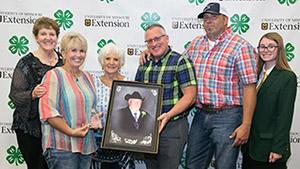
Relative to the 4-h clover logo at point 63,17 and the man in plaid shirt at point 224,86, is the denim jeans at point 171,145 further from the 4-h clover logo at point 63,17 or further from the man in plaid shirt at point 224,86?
the 4-h clover logo at point 63,17

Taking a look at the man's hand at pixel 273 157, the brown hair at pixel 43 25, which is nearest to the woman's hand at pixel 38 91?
the brown hair at pixel 43 25

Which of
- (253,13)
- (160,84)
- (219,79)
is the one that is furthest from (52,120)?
(253,13)

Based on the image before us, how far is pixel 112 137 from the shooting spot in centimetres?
246

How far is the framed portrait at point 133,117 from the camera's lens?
246 cm

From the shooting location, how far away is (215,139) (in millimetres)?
2637

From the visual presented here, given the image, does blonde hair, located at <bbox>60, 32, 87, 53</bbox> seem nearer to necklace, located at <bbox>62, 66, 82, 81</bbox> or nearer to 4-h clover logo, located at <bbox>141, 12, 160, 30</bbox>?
necklace, located at <bbox>62, 66, 82, 81</bbox>

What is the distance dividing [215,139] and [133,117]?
0.55m

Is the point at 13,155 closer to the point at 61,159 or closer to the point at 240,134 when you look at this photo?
the point at 61,159

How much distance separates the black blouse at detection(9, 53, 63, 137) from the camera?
8.68 feet

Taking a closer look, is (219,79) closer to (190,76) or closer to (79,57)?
(190,76)

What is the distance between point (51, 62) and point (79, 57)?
35 centimetres

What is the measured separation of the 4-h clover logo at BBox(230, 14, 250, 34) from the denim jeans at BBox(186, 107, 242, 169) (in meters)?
0.85

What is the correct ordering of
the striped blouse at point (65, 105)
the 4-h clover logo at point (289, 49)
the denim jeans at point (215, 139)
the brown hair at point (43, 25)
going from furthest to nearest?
the 4-h clover logo at point (289, 49) → the brown hair at point (43, 25) → the denim jeans at point (215, 139) → the striped blouse at point (65, 105)

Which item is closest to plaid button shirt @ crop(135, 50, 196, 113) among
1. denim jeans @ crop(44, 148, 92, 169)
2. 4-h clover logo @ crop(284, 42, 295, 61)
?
denim jeans @ crop(44, 148, 92, 169)
